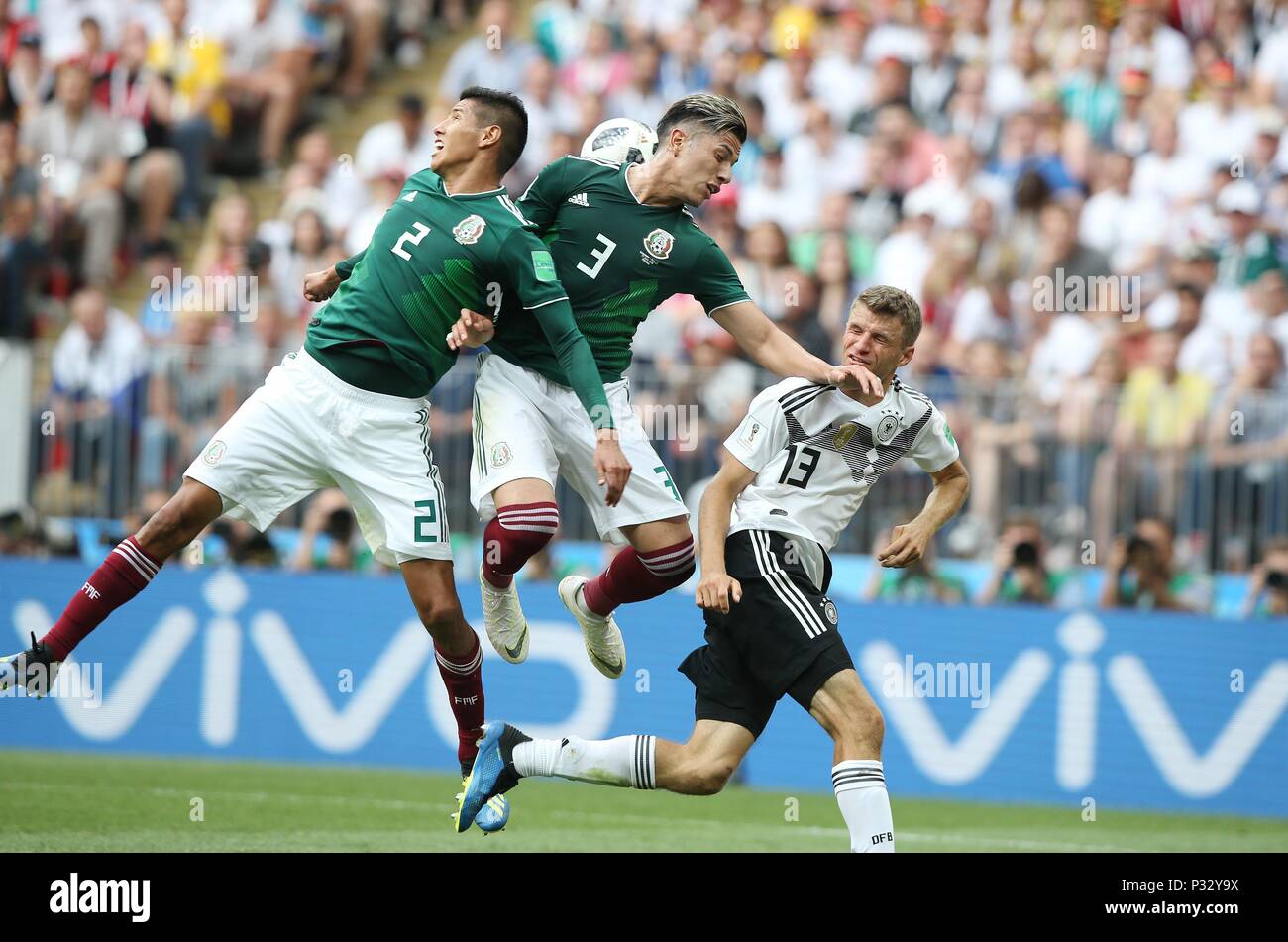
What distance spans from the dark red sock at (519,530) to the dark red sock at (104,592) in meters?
1.61

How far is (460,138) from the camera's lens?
8844 millimetres

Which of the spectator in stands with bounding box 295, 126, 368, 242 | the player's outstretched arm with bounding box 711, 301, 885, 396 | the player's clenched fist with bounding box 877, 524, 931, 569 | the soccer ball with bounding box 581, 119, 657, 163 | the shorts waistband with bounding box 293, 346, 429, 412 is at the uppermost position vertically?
the spectator in stands with bounding box 295, 126, 368, 242

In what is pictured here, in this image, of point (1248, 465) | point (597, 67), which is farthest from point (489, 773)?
point (597, 67)

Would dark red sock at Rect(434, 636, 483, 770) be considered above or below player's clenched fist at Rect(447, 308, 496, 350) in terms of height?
below

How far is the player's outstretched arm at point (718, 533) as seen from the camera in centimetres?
791

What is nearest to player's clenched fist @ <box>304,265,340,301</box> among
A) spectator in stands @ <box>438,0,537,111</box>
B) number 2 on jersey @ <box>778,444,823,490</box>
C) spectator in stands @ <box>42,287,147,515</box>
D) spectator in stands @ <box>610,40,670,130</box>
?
number 2 on jersey @ <box>778,444,823,490</box>

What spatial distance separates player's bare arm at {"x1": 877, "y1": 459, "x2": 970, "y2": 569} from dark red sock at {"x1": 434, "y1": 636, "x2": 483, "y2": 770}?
2018 millimetres

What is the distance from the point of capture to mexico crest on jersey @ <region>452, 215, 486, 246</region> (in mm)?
8695

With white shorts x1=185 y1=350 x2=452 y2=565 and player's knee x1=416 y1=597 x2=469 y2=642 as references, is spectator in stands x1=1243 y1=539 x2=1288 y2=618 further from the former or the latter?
white shorts x1=185 y1=350 x2=452 y2=565

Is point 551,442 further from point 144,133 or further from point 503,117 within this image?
point 144,133

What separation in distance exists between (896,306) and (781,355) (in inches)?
25.5

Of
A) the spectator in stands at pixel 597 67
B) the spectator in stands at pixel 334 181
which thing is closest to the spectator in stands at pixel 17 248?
the spectator in stands at pixel 334 181

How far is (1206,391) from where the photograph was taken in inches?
546

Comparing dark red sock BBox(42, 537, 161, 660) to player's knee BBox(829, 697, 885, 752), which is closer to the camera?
player's knee BBox(829, 697, 885, 752)
